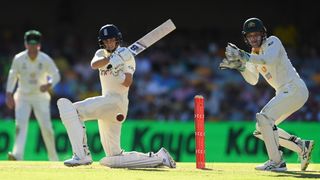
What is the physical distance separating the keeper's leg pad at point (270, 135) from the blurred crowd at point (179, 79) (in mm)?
7551

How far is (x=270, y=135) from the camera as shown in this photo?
32.8 ft

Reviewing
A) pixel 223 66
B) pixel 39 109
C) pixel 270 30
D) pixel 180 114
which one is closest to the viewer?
pixel 223 66

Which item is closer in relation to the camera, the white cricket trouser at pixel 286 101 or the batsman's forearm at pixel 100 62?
the batsman's forearm at pixel 100 62

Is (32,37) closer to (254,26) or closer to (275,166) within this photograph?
(254,26)

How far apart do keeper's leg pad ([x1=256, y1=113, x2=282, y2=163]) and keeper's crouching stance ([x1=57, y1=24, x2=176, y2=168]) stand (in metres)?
1.14

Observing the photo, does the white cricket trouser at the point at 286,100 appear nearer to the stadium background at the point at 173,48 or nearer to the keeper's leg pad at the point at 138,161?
the keeper's leg pad at the point at 138,161

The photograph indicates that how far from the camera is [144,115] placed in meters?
19.1

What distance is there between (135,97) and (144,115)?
0.47 m

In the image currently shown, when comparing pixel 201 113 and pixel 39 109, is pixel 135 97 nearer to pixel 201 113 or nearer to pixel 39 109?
pixel 39 109

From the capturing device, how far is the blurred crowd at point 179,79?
18.9 m

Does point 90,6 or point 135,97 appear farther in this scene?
point 90,6

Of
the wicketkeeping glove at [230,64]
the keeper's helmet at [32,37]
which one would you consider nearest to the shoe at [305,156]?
the wicketkeeping glove at [230,64]

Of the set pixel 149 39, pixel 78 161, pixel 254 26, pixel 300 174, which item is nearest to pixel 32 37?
pixel 149 39

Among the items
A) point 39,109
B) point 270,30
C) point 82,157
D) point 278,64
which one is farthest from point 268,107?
point 270,30
